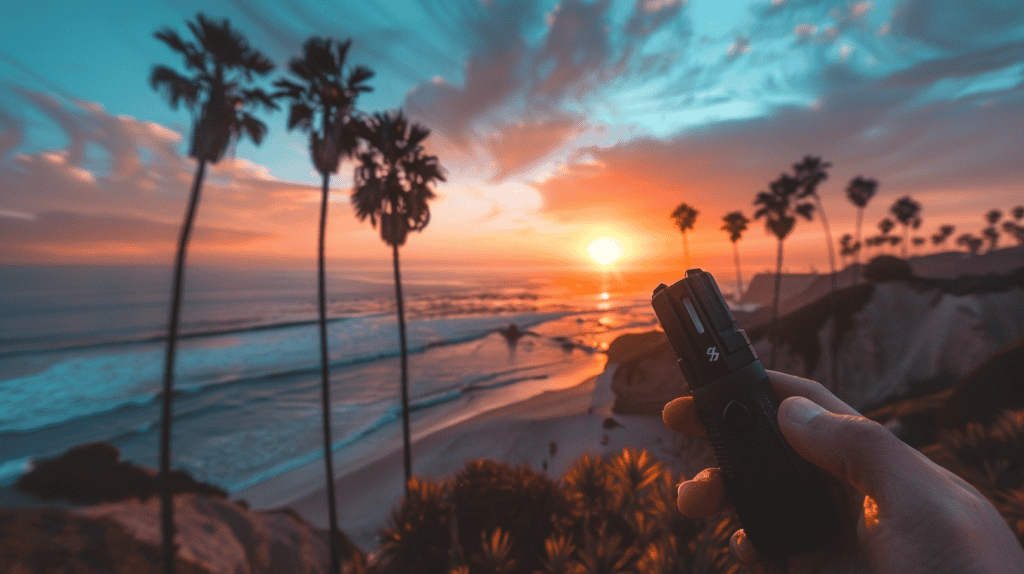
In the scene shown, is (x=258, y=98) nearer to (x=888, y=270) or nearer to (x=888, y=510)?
(x=888, y=510)

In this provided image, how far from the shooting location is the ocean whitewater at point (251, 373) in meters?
21.7

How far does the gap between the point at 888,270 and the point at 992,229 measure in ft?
334

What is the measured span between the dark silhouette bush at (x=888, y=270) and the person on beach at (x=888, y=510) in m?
→ 41.6

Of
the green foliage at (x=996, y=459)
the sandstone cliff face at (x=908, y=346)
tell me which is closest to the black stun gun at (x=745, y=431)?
the green foliage at (x=996, y=459)

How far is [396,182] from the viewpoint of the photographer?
49.0 feet

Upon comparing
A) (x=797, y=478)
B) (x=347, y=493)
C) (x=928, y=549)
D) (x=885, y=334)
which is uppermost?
(x=797, y=478)

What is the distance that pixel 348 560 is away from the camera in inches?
522

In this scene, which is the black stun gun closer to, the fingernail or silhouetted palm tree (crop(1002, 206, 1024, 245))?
the fingernail

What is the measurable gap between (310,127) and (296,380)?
85.6ft

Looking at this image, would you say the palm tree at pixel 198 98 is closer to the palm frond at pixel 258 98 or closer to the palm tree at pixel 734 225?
the palm frond at pixel 258 98

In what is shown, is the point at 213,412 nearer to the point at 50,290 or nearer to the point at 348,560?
the point at 348,560

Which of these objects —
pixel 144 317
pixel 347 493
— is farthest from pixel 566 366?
pixel 144 317

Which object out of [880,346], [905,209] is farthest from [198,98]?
[905,209]

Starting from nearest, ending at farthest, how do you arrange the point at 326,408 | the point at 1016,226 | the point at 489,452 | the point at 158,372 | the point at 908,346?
the point at 326,408 < the point at 489,452 < the point at 908,346 < the point at 158,372 < the point at 1016,226
